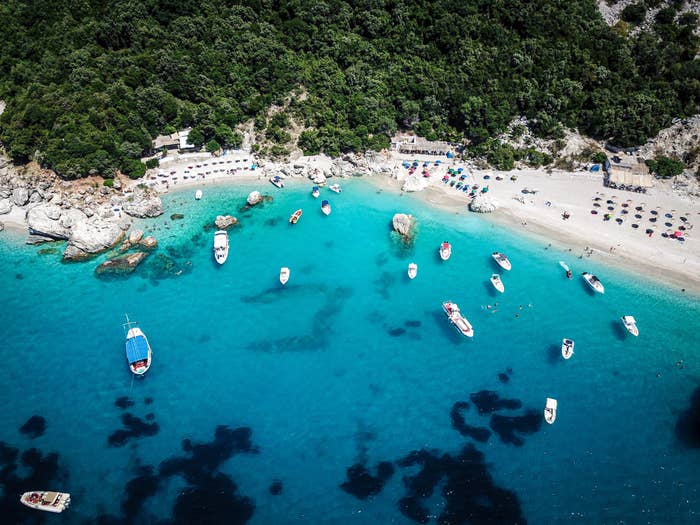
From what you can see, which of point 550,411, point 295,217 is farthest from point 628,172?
point 295,217

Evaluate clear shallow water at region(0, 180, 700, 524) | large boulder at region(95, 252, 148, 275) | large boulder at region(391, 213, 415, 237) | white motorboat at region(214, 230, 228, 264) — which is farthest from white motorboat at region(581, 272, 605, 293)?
large boulder at region(95, 252, 148, 275)

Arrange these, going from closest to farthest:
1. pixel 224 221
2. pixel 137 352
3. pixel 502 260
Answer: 1. pixel 137 352
2. pixel 502 260
3. pixel 224 221

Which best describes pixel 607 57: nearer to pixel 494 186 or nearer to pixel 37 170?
pixel 494 186

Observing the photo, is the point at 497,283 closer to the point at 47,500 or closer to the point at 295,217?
the point at 295,217

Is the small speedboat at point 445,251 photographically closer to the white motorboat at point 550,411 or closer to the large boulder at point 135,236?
the white motorboat at point 550,411

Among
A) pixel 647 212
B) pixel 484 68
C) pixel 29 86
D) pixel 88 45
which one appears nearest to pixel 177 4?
pixel 88 45

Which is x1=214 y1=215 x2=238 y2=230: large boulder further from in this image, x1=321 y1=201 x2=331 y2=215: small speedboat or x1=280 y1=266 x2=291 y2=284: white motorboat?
x1=321 y1=201 x2=331 y2=215: small speedboat
